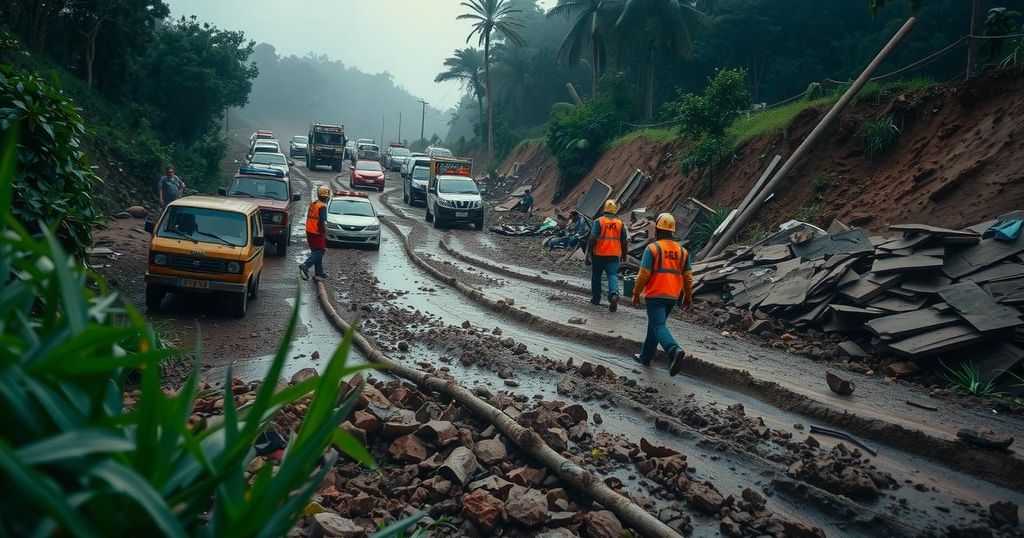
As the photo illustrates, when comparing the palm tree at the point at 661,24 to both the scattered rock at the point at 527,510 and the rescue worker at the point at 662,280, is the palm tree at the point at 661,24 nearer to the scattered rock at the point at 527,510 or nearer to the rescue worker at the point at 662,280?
the rescue worker at the point at 662,280

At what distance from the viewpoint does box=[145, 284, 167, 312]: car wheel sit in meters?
11.2

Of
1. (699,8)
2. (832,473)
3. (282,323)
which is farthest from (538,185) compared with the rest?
(832,473)

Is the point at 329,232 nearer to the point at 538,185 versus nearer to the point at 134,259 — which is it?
the point at 134,259

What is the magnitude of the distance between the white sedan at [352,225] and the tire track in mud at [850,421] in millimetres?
10406

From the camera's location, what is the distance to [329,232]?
21000mm

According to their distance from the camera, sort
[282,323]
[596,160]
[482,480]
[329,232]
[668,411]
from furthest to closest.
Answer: [596,160], [329,232], [282,323], [668,411], [482,480]

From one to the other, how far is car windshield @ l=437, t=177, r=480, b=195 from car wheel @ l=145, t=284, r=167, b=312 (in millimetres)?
17577

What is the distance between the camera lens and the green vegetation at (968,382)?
325 inches

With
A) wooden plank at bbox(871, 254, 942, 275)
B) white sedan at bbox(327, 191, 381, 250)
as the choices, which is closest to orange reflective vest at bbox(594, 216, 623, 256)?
wooden plank at bbox(871, 254, 942, 275)

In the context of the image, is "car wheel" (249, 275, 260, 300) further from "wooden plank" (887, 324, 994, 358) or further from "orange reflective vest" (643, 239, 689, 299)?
Result: "wooden plank" (887, 324, 994, 358)

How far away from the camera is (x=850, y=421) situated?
287 inches

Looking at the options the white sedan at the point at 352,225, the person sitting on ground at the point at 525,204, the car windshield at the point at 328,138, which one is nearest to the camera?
the white sedan at the point at 352,225

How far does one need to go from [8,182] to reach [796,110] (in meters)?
21.9

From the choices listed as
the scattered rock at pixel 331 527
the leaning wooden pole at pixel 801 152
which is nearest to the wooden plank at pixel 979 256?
the leaning wooden pole at pixel 801 152
